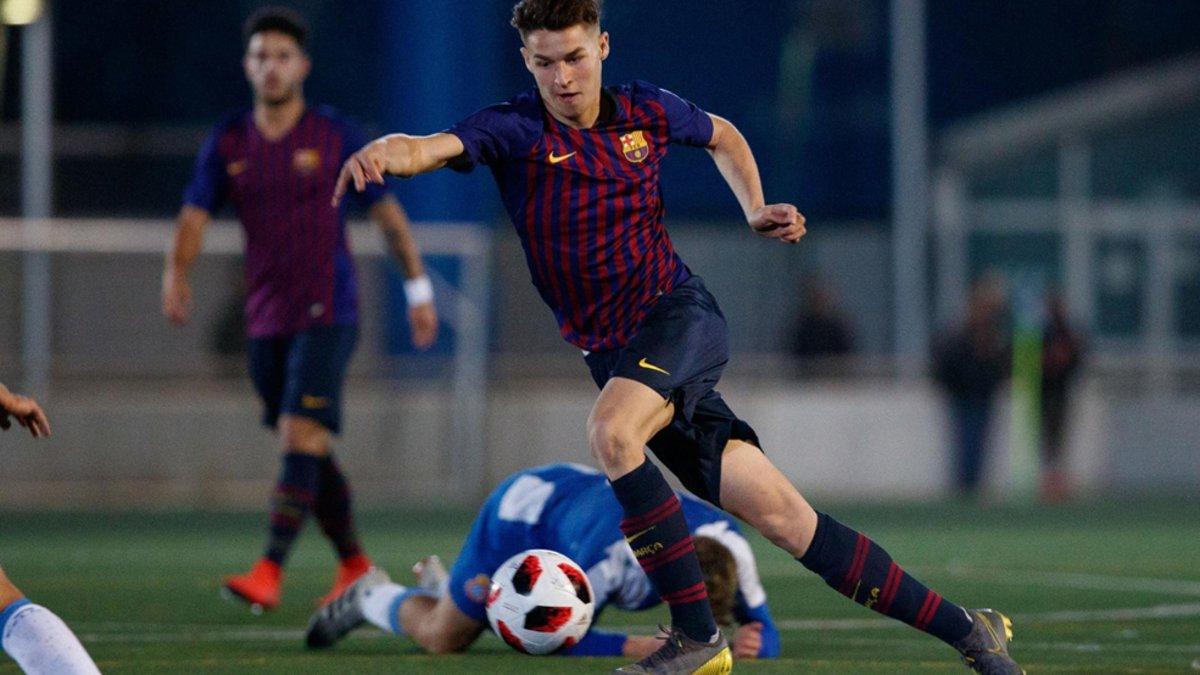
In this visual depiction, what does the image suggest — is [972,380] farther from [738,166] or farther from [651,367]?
[651,367]

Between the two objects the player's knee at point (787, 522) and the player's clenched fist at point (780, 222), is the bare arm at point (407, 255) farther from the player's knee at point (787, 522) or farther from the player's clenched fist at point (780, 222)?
the player's knee at point (787, 522)

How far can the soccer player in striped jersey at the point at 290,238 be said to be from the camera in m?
8.95

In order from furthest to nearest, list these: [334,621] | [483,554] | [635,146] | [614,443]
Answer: [334,621]
[483,554]
[635,146]
[614,443]

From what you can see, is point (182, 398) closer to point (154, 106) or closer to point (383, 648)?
point (154, 106)

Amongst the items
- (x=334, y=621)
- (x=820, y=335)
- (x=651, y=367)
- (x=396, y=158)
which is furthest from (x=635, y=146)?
(x=820, y=335)

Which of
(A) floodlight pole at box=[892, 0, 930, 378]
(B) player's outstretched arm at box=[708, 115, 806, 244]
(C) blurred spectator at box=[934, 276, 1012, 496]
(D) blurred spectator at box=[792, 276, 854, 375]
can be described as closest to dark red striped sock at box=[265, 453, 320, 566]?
(B) player's outstretched arm at box=[708, 115, 806, 244]

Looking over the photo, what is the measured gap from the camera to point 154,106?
63.4 ft

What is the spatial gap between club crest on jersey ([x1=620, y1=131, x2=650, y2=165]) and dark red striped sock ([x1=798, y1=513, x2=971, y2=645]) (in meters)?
1.17

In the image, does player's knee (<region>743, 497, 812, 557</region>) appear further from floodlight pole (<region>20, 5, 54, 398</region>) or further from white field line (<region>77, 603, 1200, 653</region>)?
floodlight pole (<region>20, 5, 54, 398</region>)

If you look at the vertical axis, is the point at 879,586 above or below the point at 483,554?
above

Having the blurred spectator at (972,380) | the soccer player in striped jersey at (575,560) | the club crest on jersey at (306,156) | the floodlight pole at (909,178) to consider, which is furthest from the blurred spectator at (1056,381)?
the soccer player in striped jersey at (575,560)

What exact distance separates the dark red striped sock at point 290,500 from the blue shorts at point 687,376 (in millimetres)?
2958

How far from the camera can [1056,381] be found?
19.2 meters

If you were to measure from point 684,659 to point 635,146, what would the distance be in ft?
4.84
